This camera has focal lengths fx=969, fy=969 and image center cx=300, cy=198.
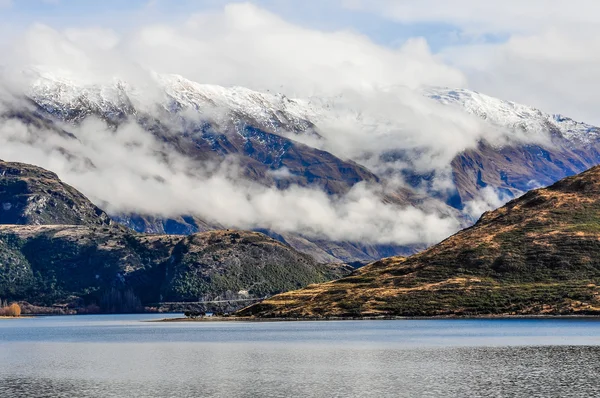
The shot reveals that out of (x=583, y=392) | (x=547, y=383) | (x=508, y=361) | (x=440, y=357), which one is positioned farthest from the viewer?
(x=440, y=357)

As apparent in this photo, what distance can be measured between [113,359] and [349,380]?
68.0 m

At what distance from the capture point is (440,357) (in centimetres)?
18125

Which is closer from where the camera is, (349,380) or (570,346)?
(349,380)

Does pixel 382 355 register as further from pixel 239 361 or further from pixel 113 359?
pixel 113 359

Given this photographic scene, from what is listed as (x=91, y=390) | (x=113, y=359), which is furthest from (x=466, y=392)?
(x=113, y=359)

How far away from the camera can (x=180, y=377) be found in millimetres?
158375

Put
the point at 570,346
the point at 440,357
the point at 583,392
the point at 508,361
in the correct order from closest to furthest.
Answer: the point at 583,392
the point at 508,361
the point at 440,357
the point at 570,346

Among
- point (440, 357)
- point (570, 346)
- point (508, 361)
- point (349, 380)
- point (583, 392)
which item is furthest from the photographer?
point (570, 346)

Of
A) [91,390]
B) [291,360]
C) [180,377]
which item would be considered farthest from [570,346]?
[91,390]

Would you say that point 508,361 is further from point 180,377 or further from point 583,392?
point 180,377

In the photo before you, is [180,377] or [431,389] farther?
[180,377]

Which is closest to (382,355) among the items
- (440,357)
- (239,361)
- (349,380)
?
(440,357)

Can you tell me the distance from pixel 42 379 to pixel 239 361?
41.2 metres

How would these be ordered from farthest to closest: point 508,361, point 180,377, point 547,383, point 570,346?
point 570,346 < point 508,361 < point 180,377 < point 547,383
